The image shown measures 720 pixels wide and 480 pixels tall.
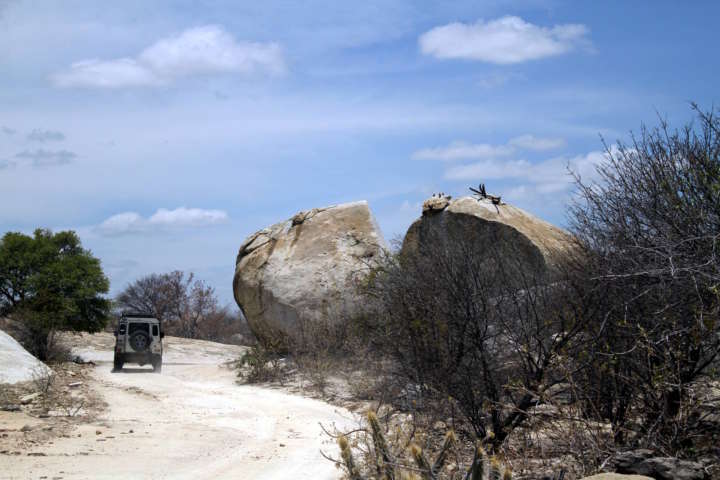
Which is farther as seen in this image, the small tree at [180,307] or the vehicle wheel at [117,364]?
the small tree at [180,307]

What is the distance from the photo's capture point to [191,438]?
36.9 ft

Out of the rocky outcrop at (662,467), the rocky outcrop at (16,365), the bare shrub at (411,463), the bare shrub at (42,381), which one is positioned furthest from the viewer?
the rocky outcrop at (16,365)

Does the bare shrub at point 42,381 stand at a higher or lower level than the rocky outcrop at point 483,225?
lower

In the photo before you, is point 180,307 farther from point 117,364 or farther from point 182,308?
point 117,364

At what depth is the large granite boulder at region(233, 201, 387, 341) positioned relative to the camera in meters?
20.1

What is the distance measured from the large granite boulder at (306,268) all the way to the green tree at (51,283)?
4920mm

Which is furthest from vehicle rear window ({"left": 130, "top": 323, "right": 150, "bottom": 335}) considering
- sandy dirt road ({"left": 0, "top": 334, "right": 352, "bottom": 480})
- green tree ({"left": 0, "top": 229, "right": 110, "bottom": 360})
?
sandy dirt road ({"left": 0, "top": 334, "right": 352, "bottom": 480})

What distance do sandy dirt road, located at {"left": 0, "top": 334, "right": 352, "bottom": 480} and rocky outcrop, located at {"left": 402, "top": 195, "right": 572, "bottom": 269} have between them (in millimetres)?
3804

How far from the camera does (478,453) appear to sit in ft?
16.8

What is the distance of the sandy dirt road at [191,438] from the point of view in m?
8.95

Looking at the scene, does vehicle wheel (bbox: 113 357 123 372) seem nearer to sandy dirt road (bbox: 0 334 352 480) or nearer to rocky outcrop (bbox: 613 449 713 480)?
sandy dirt road (bbox: 0 334 352 480)

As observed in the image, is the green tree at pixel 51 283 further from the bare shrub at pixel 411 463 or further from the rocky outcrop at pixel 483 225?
the bare shrub at pixel 411 463

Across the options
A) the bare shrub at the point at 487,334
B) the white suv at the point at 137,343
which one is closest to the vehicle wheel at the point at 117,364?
the white suv at the point at 137,343

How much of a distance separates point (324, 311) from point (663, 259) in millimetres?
13416
